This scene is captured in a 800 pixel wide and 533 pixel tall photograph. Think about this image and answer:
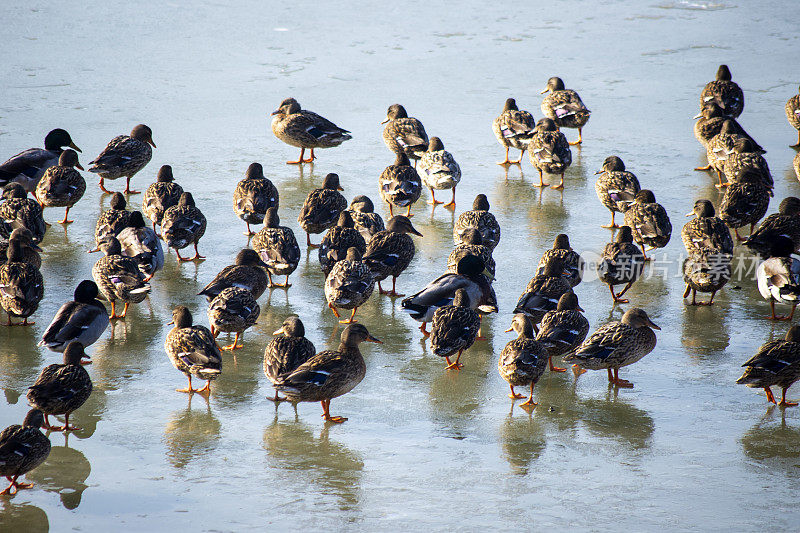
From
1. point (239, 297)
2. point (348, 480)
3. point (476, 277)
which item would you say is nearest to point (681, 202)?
point (476, 277)

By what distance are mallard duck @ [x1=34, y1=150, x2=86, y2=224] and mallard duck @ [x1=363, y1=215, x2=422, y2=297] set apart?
404 centimetres

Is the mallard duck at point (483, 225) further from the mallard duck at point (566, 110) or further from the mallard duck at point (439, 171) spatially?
the mallard duck at point (566, 110)

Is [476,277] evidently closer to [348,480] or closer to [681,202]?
[348,480]

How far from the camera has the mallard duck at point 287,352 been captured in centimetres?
794

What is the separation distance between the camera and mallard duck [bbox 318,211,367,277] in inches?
411

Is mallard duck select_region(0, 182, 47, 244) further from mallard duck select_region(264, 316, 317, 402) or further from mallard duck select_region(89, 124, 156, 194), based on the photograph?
mallard duck select_region(264, 316, 317, 402)

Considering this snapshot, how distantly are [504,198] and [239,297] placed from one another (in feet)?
17.4

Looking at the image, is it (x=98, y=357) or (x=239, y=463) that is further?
(x=98, y=357)

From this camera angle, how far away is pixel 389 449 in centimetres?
719

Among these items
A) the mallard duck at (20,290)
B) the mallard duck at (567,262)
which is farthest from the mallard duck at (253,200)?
the mallard duck at (567,262)

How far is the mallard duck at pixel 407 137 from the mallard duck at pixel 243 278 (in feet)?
14.7

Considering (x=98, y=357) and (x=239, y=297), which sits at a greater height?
(x=239, y=297)

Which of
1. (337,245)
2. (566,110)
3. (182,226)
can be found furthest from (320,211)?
(566,110)

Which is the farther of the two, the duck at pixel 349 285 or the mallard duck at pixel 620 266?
the mallard duck at pixel 620 266
